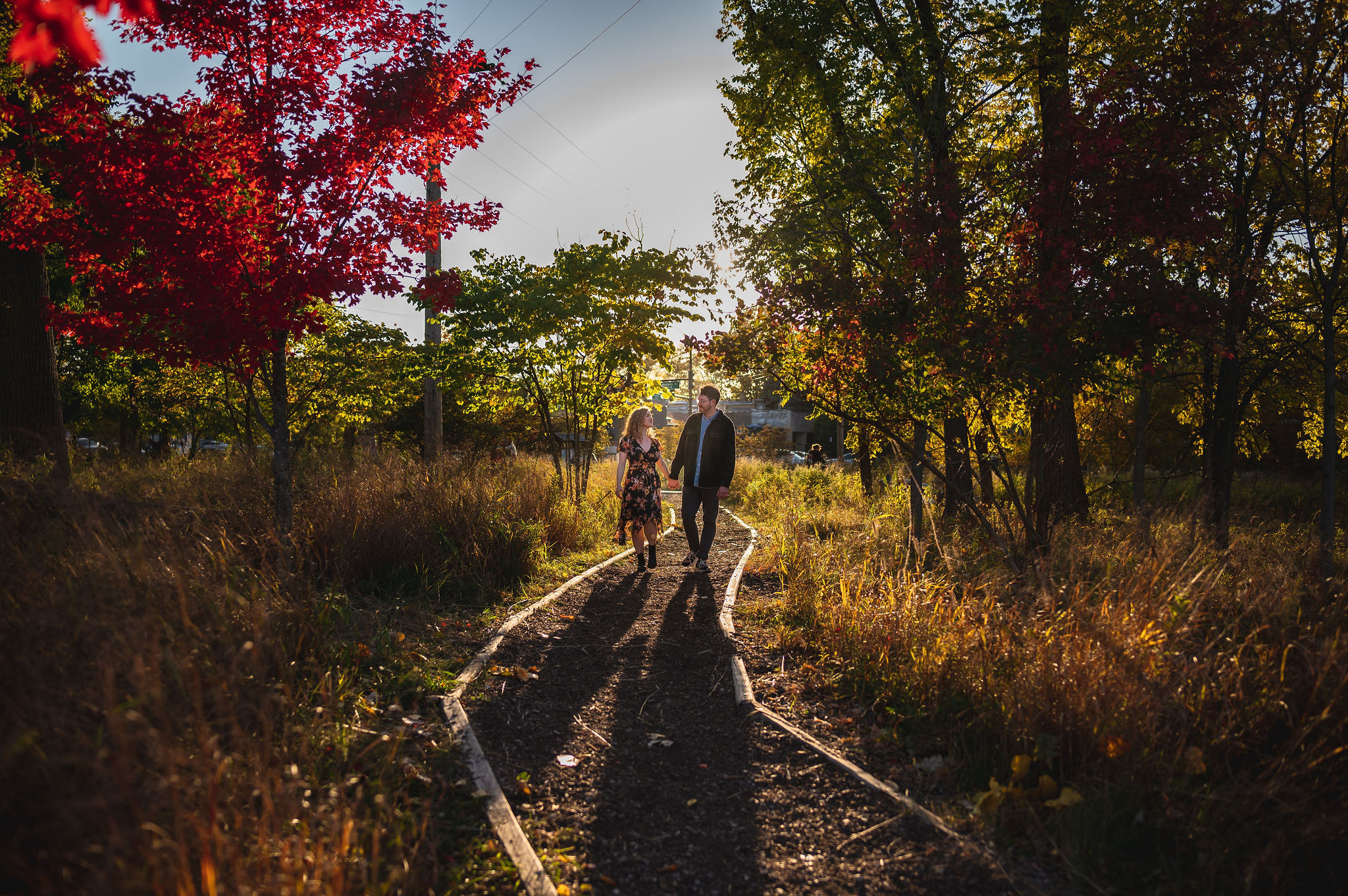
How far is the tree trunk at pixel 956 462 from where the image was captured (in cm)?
611

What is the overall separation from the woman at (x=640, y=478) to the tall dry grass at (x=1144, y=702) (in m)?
3.26

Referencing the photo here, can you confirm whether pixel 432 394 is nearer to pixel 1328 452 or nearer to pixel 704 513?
pixel 704 513

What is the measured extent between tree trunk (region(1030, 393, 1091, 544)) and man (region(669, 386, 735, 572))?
124 inches

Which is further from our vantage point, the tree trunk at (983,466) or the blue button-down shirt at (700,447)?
the blue button-down shirt at (700,447)

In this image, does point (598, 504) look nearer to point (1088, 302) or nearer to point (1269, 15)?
point (1088, 302)

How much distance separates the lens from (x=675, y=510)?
1569 cm

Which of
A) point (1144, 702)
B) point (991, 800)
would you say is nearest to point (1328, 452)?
point (1144, 702)

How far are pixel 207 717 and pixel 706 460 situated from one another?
5725 mm

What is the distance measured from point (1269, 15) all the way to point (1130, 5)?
208cm

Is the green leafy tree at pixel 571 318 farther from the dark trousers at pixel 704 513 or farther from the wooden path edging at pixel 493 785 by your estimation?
the wooden path edging at pixel 493 785

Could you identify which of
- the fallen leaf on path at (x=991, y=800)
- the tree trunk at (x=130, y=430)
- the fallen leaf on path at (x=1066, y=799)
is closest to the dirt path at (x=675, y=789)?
the fallen leaf on path at (x=991, y=800)

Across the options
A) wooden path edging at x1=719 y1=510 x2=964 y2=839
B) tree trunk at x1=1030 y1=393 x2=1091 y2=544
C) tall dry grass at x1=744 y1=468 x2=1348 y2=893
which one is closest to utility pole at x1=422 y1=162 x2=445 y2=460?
wooden path edging at x1=719 y1=510 x2=964 y2=839

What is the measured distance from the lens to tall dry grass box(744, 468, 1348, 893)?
2.38 meters

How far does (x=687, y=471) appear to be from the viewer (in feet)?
26.6
